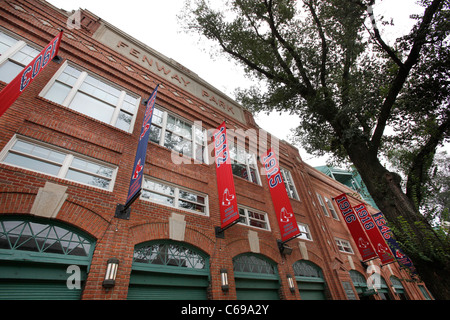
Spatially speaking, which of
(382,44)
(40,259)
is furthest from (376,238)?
(40,259)

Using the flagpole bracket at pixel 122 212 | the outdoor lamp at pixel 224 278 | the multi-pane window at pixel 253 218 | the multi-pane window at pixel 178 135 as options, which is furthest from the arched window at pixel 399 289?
the flagpole bracket at pixel 122 212

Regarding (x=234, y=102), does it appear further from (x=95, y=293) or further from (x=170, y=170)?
(x=95, y=293)

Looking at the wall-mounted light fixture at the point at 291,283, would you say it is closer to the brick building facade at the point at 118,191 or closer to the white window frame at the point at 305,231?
the brick building facade at the point at 118,191

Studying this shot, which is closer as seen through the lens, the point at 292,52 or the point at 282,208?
the point at 282,208

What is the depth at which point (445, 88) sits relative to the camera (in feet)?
22.7

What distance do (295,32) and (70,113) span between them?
10.6 m

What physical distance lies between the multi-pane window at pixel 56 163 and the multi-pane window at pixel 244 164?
6.28m

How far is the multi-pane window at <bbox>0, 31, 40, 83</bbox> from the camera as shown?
6.07m

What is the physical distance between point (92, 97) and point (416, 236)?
1019cm

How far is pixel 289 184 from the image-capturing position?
14.3 metres

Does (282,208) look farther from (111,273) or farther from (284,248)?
(111,273)

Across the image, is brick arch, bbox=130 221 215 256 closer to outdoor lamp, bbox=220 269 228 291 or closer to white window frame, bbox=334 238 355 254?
outdoor lamp, bbox=220 269 228 291

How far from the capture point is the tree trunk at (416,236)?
472 centimetres
